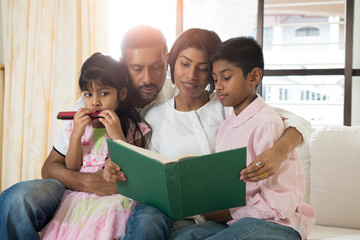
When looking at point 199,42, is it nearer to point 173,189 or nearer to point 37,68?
point 173,189

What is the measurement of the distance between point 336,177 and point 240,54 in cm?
87

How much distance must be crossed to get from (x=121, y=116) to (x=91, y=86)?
0.20 meters

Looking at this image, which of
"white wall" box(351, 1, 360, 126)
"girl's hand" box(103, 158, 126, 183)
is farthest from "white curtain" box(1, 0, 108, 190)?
"white wall" box(351, 1, 360, 126)

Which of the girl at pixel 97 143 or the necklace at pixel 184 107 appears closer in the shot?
the girl at pixel 97 143

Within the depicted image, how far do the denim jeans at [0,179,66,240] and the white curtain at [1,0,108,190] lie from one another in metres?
1.28

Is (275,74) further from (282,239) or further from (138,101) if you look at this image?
(282,239)

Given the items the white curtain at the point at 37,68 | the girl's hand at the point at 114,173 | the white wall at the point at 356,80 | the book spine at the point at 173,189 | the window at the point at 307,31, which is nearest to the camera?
the book spine at the point at 173,189

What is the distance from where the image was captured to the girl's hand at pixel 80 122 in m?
1.43

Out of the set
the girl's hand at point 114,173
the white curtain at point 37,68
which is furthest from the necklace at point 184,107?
the white curtain at point 37,68

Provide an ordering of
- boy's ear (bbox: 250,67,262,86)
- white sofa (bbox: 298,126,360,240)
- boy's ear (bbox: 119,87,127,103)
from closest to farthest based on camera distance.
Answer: boy's ear (bbox: 250,67,262,86) < boy's ear (bbox: 119,87,127,103) < white sofa (bbox: 298,126,360,240)

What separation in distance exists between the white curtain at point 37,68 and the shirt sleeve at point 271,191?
5.47 feet

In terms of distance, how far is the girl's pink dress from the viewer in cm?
123

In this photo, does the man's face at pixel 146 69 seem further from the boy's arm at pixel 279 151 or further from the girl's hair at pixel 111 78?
the boy's arm at pixel 279 151

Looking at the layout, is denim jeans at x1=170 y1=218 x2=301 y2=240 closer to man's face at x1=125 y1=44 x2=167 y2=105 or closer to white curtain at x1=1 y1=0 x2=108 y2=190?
man's face at x1=125 y1=44 x2=167 y2=105
